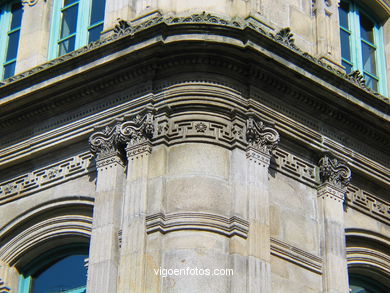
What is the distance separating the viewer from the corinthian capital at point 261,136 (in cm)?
2467

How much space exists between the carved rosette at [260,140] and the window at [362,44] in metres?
4.66

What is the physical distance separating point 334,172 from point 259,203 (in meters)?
2.56

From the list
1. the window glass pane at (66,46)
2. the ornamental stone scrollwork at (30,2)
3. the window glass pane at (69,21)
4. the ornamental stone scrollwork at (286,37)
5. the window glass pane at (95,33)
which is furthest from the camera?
the ornamental stone scrollwork at (30,2)

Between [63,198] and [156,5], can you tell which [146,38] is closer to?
[156,5]

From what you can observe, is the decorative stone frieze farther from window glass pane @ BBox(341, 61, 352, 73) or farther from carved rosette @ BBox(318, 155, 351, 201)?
window glass pane @ BBox(341, 61, 352, 73)

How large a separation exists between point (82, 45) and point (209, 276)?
727 cm

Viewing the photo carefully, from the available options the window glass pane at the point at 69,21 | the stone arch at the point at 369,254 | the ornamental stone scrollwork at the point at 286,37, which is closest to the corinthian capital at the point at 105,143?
the ornamental stone scrollwork at the point at 286,37

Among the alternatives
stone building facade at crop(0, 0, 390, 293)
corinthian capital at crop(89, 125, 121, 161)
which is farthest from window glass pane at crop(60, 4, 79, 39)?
corinthian capital at crop(89, 125, 121, 161)

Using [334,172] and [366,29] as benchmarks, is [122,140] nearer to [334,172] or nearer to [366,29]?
[334,172]

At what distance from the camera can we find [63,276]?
25.8 m

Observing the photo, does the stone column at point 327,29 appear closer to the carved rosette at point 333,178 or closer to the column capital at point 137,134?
the carved rosette at point 333,178

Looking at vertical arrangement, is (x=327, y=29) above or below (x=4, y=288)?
above

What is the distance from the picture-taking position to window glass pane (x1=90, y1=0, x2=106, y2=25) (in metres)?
28.0

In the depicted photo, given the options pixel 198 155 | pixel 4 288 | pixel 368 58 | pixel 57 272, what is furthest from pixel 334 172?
pixel 4 288
